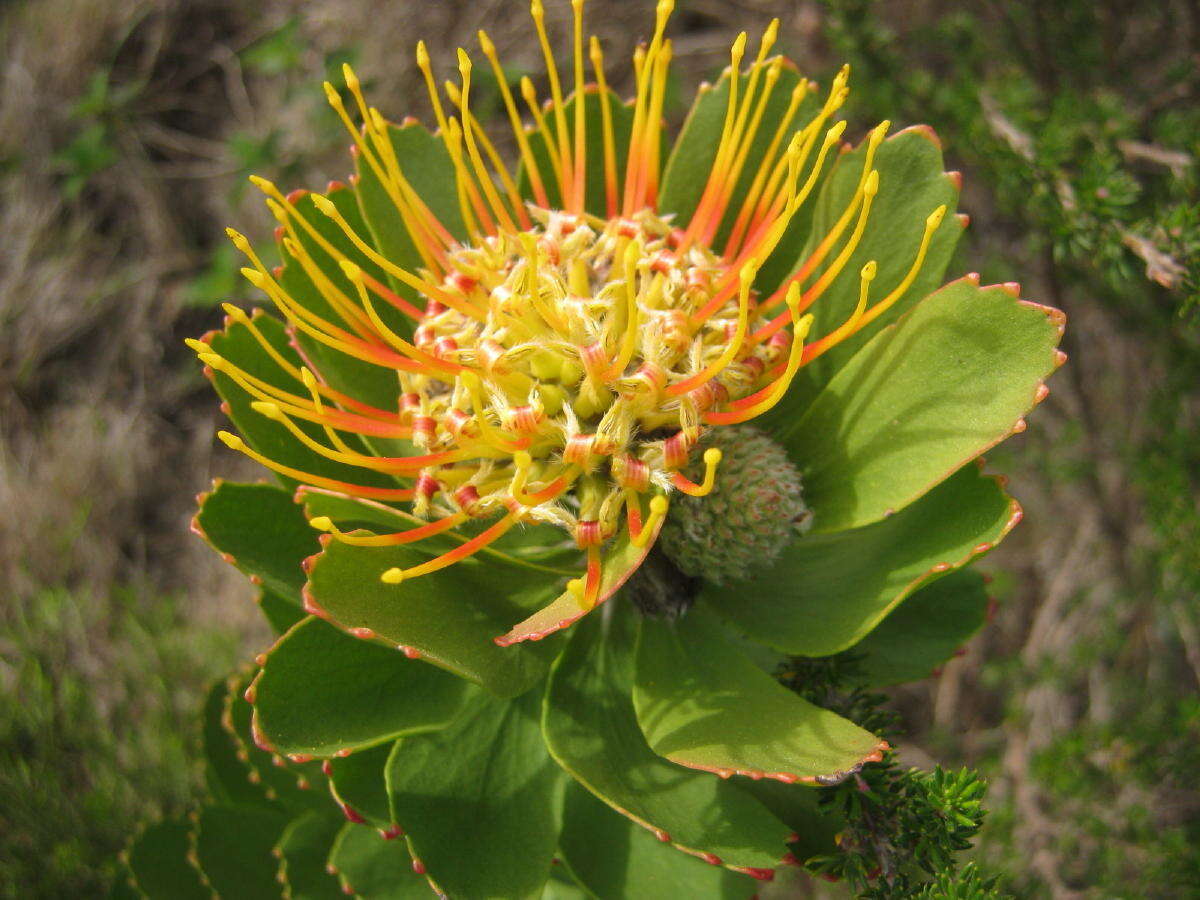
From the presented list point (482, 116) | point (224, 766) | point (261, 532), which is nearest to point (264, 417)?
point (261, 532)

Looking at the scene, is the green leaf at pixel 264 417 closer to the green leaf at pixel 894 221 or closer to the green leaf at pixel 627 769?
the green leaf at pixel 627 769

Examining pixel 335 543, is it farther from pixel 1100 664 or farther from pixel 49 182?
pixel 49 182

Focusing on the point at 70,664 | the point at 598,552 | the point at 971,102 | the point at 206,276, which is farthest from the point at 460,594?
the point at 206,276

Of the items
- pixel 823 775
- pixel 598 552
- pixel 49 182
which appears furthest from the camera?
pixel 49 182

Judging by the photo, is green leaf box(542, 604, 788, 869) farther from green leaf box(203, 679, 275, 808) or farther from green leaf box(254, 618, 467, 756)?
green leaf box(203, 679, 275, 808)

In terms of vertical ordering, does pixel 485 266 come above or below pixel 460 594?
above

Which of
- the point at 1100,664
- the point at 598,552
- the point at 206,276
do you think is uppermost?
the point at 598,552

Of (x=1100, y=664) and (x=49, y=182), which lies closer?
(x=1100, y=664)

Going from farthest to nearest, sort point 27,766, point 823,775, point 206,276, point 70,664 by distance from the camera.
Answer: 1. point 206,276
2. point 70,664
3. point 27,766
4. point 823,775
